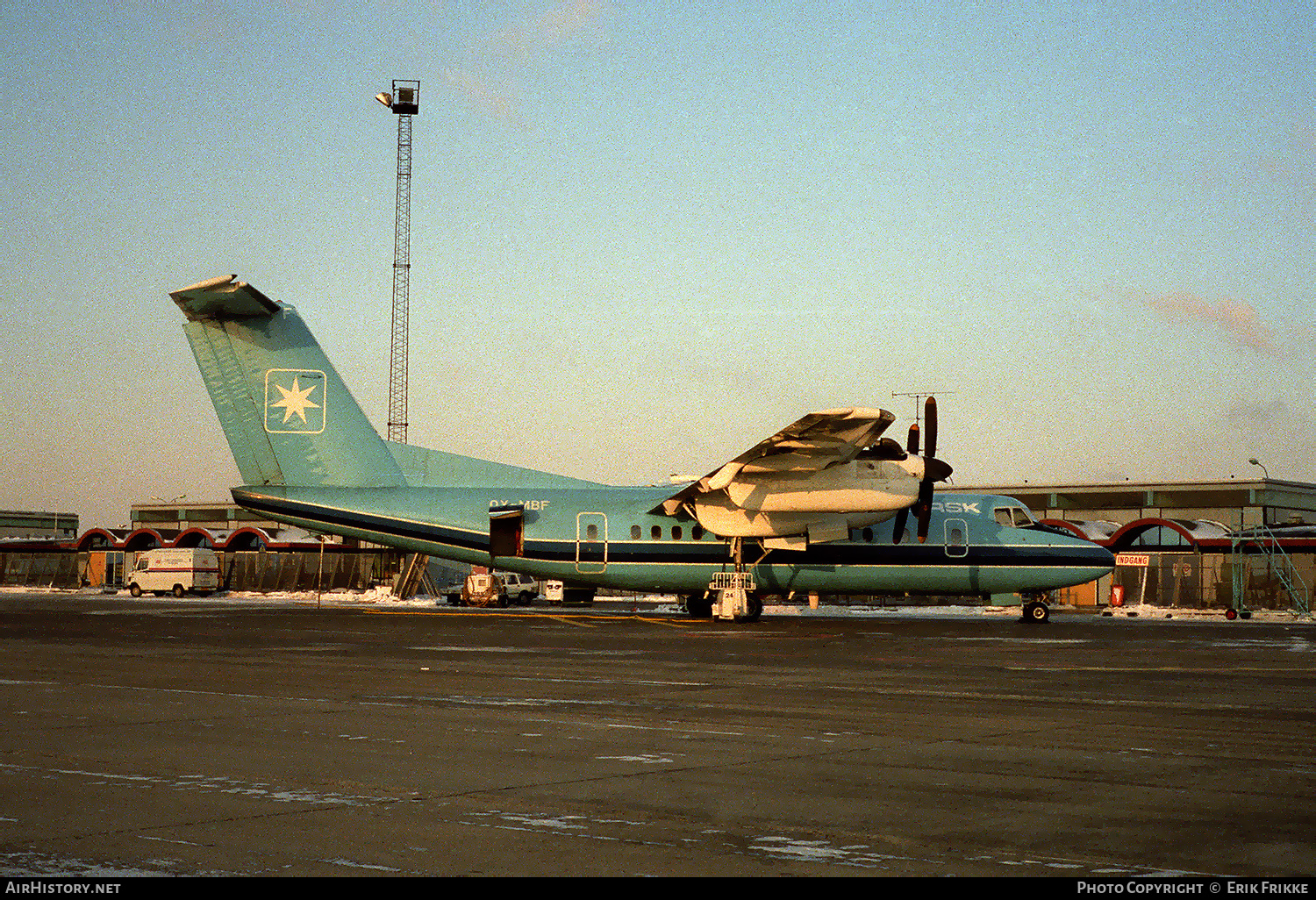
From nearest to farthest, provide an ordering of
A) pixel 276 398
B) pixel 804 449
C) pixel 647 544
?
pixel 804 449 < pixel 276 398 < pixel 647 544

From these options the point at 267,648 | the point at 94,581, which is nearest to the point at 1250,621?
the point at 267,648

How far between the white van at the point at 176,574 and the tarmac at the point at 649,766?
45.3 metres

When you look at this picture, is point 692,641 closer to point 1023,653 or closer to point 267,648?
point 1023,653

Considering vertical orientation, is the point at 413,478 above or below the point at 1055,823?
above

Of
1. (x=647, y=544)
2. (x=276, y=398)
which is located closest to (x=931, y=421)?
(x=647, y=544)

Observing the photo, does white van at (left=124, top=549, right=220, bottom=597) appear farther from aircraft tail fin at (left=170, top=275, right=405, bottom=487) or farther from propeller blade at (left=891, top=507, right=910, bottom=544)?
propeller blade at (left=891, top=507, right=910, bottom=544)

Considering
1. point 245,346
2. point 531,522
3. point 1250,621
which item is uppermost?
point 245,346

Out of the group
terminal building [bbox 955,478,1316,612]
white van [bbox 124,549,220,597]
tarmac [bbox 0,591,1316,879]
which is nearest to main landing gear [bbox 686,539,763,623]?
tarmac [bbox 0,591,1316,879]

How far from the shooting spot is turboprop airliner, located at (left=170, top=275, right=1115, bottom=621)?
111 ft

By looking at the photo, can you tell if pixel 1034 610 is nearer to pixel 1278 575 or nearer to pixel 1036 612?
pixel 1036 612

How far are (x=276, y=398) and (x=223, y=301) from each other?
3186mm

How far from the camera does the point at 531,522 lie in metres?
35.7

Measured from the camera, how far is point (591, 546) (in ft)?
118
